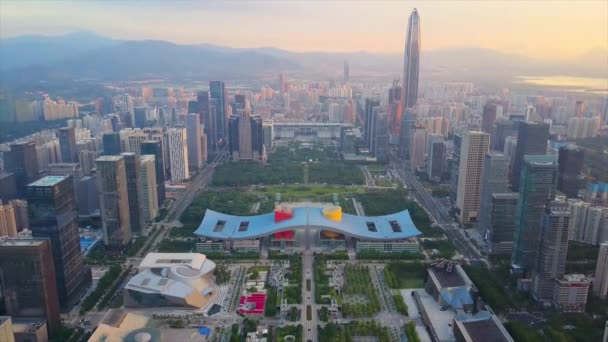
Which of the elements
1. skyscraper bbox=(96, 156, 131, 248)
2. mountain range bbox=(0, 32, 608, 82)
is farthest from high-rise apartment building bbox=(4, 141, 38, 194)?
mountain range bbox=(0, 32, 608, 82)

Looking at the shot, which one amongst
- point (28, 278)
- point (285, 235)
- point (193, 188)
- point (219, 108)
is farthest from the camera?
point (219, 108)

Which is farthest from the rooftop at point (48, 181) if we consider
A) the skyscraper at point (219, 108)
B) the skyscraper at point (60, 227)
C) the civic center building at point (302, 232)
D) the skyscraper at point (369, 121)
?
the skyscraper at point (369, 121)

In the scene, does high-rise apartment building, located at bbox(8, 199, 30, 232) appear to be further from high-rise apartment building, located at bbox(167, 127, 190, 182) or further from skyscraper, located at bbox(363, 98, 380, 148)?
skyscraper, located at bbox(363, 98, 380, 148)

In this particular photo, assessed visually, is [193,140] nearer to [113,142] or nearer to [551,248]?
[113,142]

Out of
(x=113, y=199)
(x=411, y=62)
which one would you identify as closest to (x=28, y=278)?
(x=113, y=199)

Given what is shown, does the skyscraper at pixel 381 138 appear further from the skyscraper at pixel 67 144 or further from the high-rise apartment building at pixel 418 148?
the skyscraper at pixel 67 144
